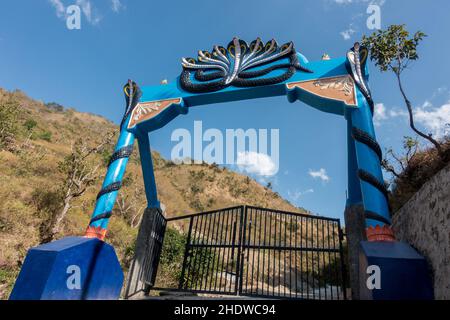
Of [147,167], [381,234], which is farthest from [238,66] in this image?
[381,234]

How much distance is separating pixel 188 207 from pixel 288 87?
28477 millimetres

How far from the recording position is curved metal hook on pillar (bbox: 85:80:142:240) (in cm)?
392

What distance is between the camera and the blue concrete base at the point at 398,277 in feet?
7.34

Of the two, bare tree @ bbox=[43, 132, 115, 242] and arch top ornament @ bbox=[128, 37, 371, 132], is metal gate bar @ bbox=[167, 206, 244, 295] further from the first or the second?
bare tree @ bbox=[43, 132, 115, 242]

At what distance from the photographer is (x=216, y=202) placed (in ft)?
124

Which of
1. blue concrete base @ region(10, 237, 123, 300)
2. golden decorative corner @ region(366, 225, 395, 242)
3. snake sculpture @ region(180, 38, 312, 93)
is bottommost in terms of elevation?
blue concrete base @ region(10, 237, 123, 300)

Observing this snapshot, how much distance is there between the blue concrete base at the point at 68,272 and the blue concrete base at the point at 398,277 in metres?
2.86

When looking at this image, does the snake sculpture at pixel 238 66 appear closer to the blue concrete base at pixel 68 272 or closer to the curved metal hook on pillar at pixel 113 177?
the curved metal hook on pillar at pixel 113 177

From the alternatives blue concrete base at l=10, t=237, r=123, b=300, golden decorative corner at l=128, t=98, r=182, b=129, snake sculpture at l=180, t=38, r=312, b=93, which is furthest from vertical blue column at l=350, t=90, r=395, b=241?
blue concrete base at l=10, t=237, r=123, b=300

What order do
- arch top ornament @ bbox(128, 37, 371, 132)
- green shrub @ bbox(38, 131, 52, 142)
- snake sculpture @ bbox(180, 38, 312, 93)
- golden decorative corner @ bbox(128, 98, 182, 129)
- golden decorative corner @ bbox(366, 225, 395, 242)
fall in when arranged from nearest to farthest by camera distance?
golden decorative corner @ bbox(366, 225, 395, 242) → arch top ornament @ bbox(128, 37, 371, 132) → snake sculpture @ bbox(180, 38, 312, 93) → golden decorative corner @ bbox(128, 98, 182, 129) → green shrub @ bbox(38, 131, 52, 142)

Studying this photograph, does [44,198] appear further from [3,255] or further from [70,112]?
[70,112]

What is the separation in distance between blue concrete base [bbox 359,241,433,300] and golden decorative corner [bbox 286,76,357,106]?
7.31 ft

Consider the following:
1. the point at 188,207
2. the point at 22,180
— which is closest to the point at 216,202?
the point at 188,207
